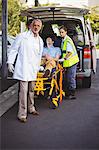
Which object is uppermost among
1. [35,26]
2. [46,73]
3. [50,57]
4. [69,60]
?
[35,26]

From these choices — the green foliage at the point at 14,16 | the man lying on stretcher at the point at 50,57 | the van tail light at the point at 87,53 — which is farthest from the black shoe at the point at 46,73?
the green foliage at the point at 14,16

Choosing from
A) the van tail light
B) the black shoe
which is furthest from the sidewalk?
the van tail light

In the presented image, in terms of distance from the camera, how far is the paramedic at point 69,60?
8.83 meters

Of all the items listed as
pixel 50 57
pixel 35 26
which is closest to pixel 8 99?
pixel 50 57

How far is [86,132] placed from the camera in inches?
241

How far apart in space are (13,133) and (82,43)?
475 cm

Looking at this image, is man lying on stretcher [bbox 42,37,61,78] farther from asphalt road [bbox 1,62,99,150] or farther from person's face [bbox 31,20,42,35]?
Result: person's face [bbox 31,20,42,35]

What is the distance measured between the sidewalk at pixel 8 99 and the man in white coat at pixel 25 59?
2.70ft

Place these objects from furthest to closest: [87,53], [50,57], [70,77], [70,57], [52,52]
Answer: [87,53]
[70,77]
[70,57]
[52,52]
[50,57]

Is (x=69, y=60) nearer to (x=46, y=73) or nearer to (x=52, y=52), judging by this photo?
(x=52, y=52)

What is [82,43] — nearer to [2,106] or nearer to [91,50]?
[91,50]

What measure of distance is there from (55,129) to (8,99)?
2.98 meters

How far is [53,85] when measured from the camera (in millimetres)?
8352

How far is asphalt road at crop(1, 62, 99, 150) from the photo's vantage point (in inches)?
Answer: 216
